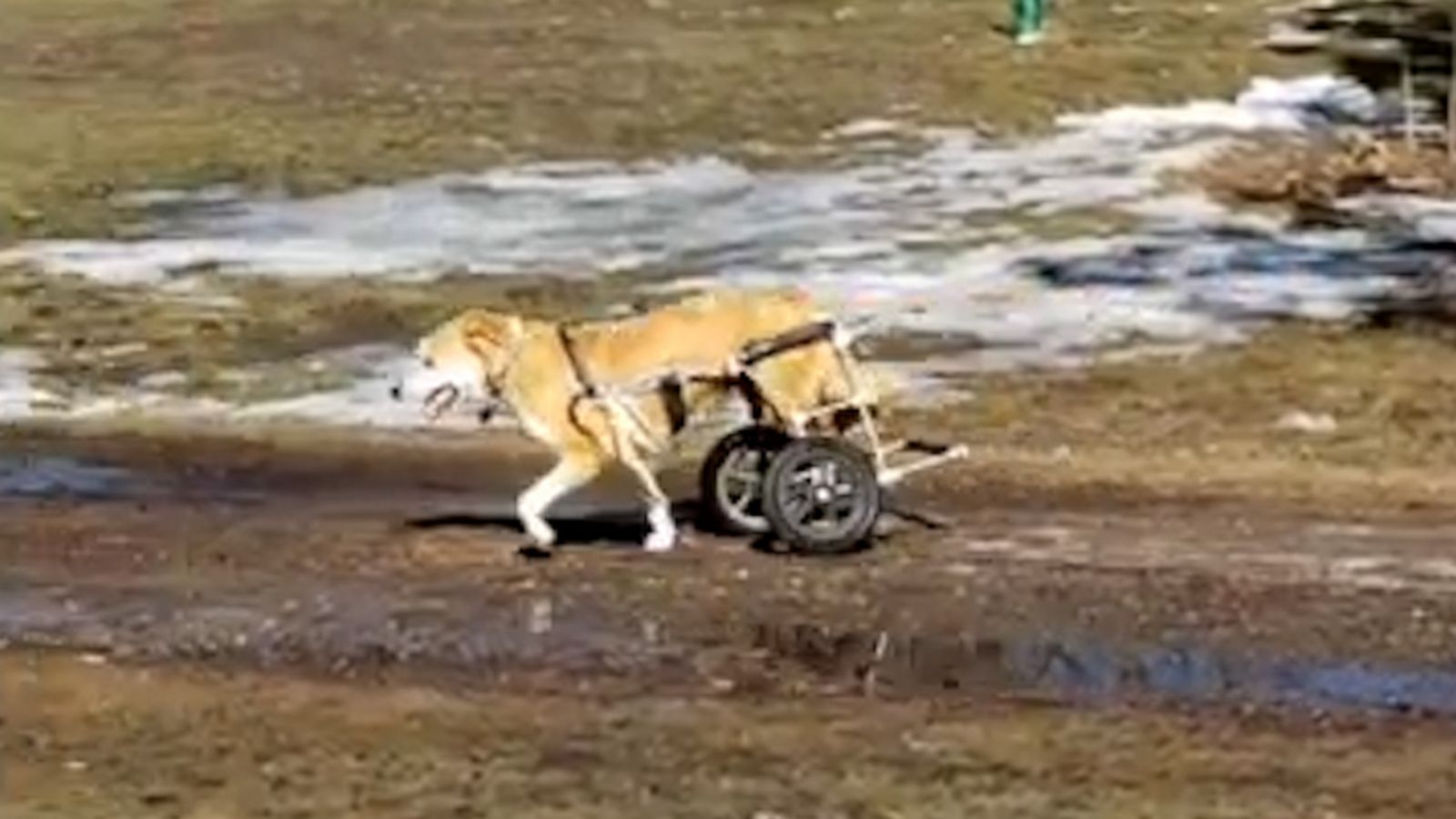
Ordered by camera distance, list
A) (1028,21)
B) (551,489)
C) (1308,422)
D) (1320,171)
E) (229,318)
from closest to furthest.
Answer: (551,489) < (1308,422) < (229,318) < (1320,171) < (1028,21)

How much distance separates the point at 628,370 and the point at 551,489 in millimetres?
566

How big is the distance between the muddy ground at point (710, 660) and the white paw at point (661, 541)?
77 mm

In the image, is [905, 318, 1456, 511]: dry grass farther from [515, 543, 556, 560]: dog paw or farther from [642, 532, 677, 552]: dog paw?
[515, 543, 556, 560]: dog paw

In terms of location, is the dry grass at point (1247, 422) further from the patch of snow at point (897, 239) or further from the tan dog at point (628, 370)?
the tan dog at point (628, 370)

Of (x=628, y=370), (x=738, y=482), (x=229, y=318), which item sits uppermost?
(x=628, y=370)

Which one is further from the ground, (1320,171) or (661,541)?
(661,541)

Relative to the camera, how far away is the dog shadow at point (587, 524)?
14.6 meters

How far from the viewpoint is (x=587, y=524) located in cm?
1516

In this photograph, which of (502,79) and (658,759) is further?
(502,79)

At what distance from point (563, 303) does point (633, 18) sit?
52.8 feet

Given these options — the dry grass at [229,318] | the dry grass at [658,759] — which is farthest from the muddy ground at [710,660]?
the dry grass at [229,318]

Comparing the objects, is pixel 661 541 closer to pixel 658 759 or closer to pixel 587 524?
pixel 587 524

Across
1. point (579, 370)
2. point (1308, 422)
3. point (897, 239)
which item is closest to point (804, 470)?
point (579, 370)

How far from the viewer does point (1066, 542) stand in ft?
47.6
